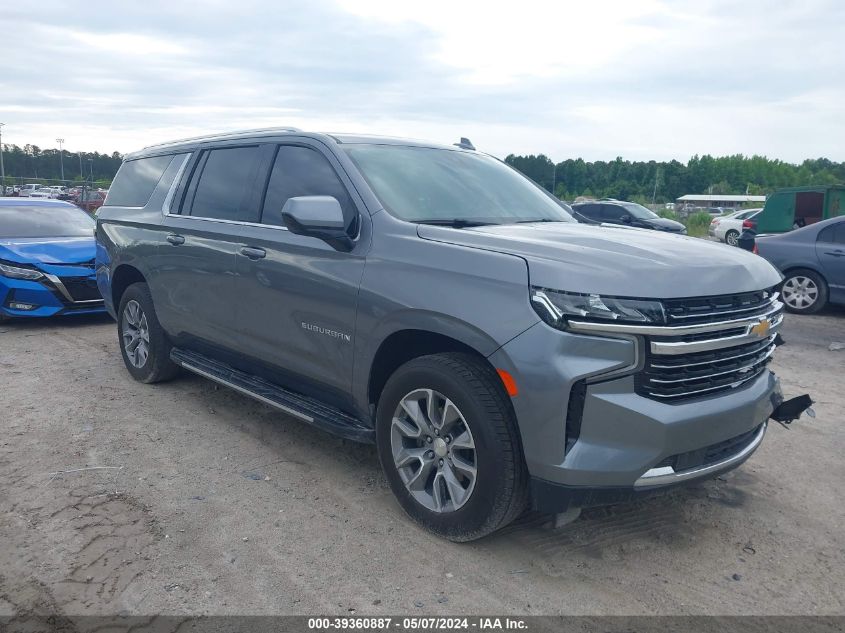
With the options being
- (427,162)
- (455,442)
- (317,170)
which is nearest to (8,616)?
(455,442)

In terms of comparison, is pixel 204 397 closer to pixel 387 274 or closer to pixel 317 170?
pixel 317 170

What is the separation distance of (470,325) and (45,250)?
7255mm

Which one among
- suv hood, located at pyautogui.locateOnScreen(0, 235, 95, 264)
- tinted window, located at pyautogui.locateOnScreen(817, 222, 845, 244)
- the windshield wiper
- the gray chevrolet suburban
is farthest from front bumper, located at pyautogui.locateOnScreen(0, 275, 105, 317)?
tinted window, located at pyautogui.locateOnScreen(817, 222, 845, 244)

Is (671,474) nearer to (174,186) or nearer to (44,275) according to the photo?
(174,186)

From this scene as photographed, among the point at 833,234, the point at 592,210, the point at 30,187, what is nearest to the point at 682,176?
the point at 30,187

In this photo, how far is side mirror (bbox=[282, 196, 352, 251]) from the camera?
366cm

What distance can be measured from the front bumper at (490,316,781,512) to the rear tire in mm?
3621

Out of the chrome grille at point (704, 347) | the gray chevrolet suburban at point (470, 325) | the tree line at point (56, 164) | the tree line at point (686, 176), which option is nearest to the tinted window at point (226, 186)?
the gray chevrolet suburban at point (470, 325)

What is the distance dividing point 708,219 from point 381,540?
3973 centimetres

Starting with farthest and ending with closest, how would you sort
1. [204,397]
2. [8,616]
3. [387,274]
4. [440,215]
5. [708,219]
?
1. [708,219]
2. [204,397]
3. [440,215]
4. [387,274]
5. [8,616]

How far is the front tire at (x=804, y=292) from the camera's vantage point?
10234mm

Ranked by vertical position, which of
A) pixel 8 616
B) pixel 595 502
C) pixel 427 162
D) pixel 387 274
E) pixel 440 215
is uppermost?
pixel 427 162

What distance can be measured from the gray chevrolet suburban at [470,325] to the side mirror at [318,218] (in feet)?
0.03

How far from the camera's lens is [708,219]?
129 ft
